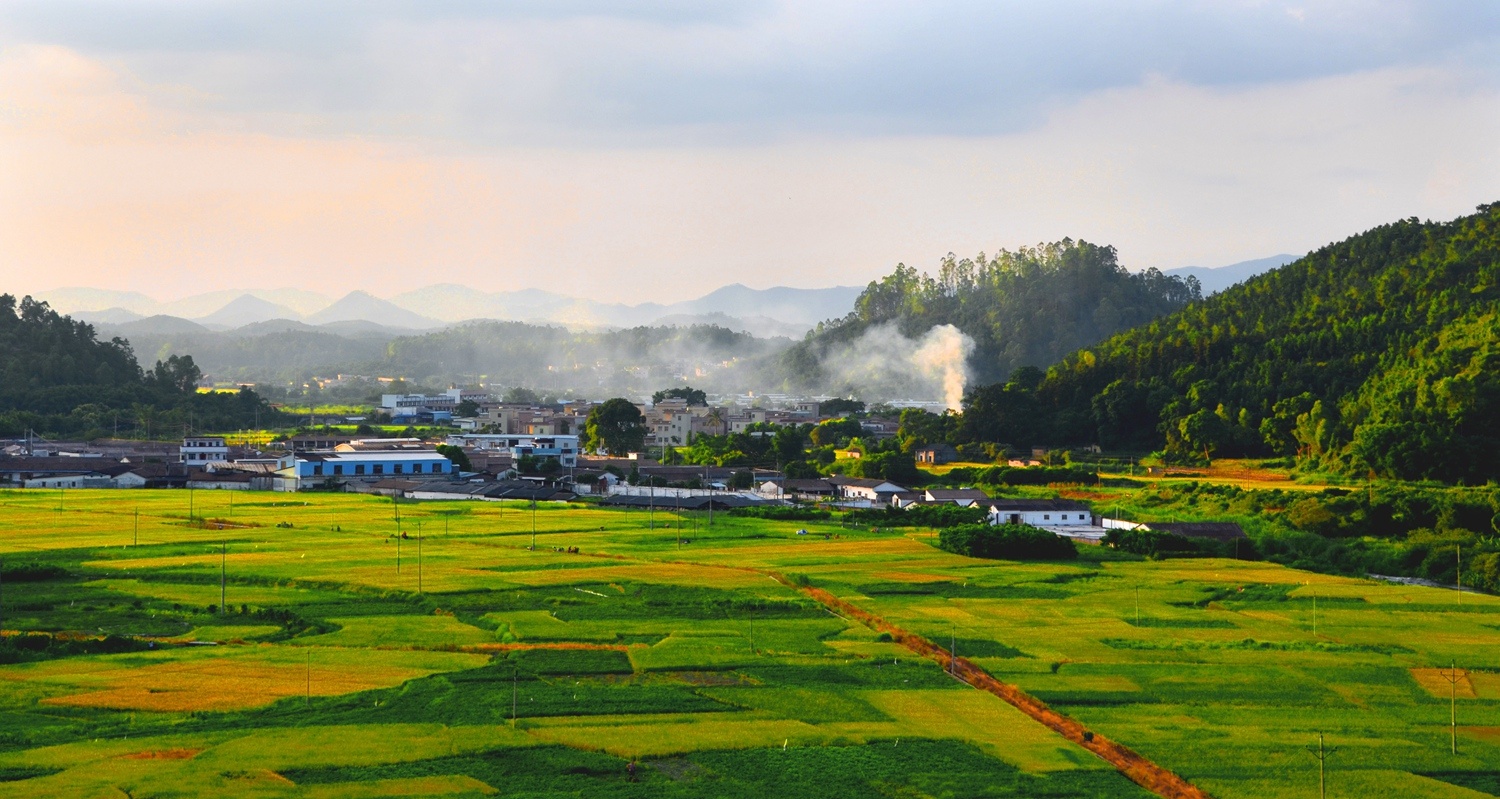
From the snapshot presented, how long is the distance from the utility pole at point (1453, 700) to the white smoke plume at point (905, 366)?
91228mm

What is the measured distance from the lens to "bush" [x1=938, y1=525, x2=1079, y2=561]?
3747 cm

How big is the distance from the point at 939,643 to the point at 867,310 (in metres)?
125

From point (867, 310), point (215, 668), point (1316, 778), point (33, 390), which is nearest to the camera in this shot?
point (1316, 778)

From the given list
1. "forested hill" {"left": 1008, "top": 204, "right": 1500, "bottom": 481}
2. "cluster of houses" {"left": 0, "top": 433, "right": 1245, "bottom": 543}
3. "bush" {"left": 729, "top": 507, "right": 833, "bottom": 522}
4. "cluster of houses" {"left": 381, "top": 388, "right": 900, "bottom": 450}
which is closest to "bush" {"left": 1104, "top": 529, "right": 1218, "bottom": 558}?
"cluster of houses" {"left": 0, "top": 433, "right": 1245, "bottom": 543}

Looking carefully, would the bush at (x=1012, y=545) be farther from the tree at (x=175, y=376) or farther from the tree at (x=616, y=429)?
the tree at (x=175, y=376)

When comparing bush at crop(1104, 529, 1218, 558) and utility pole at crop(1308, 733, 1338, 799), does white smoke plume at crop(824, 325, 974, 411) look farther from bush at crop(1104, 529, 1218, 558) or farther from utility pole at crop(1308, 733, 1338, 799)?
utility pole at crop(1308, 733, 1338, 799)

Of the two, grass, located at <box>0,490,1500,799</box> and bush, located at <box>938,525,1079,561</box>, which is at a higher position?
bush, located at <box>938,525,1079,561</box>

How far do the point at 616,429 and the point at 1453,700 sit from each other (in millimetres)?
56034

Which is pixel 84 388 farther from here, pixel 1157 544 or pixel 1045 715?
pixel 1045 715

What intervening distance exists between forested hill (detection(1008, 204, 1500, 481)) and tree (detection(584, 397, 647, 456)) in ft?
59.3

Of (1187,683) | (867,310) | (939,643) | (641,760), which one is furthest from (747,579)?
(867,310)

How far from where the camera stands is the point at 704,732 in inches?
747

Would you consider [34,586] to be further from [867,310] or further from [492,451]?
[867,310]

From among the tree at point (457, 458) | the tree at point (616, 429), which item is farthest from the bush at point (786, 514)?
the tree at point (616, 429)
